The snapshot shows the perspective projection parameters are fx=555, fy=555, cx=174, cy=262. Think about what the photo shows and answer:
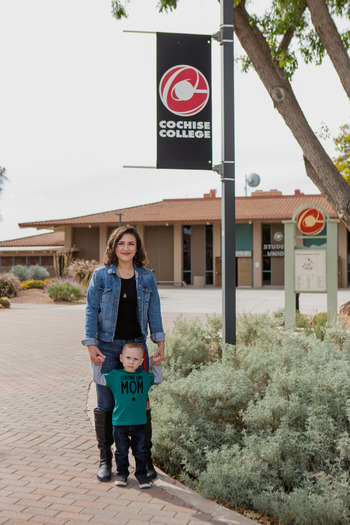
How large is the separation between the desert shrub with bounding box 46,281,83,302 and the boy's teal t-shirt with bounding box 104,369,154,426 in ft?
71.0

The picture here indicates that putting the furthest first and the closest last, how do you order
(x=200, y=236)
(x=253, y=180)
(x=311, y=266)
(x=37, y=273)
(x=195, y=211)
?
(x=253, y=180) → (x=200, y=236) → (x=195, y=211) → (x=37, y=273) → (x=311, y=266)

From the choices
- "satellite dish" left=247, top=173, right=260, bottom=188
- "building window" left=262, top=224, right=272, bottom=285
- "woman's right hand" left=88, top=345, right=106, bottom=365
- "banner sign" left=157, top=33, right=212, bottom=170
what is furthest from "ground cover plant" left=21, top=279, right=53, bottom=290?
"satellite dish" left=247, top=173, right=260, bottom=188

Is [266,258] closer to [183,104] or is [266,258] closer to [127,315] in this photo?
[183,104]

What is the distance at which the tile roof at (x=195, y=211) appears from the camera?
41.9 m

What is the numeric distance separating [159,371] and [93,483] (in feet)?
2.99

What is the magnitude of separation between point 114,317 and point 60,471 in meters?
1.25

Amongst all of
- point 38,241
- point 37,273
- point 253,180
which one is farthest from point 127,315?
point 253,180

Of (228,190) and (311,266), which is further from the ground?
(228,190)

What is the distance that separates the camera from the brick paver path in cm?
338

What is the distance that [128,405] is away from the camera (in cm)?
389

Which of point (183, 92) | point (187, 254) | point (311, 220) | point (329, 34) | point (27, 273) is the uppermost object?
point (329, 34)

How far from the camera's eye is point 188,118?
565cm

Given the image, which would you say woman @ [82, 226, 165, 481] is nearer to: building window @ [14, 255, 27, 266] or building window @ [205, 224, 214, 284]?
building window @ [205, 224, 214, 284]

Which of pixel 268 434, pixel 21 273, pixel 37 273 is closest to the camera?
pixel 268 434
